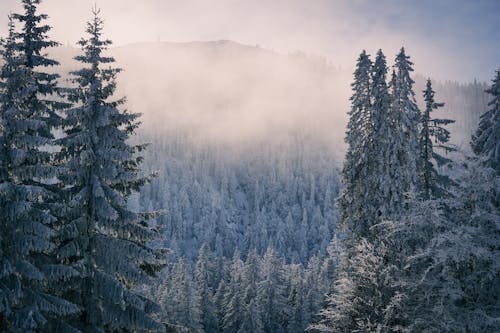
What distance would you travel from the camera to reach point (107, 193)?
1228cm

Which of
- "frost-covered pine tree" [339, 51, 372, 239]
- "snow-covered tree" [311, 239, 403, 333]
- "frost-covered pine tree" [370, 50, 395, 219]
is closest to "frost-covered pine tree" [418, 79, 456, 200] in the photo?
"frost-covered pine tree" [370, 50, 395, 219]

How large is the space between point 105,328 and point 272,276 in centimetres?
4200

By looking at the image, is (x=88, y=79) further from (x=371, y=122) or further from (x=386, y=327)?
(x=371, y=122)

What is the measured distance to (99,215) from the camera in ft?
40.5

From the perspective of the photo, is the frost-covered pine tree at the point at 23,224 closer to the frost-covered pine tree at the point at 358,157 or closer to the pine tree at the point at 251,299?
the frost-covered pine tree at the point at 358,157

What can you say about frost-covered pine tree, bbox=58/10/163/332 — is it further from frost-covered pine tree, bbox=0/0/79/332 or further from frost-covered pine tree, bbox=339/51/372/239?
frost-covered pine tree, bbox=339/51/372/239

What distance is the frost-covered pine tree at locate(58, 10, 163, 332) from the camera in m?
12.0

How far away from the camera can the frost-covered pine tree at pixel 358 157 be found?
22.8m

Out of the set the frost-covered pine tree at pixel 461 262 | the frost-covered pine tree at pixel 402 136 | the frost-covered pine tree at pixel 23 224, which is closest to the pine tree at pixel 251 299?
the frost-covered pine tree at pixel 402 136

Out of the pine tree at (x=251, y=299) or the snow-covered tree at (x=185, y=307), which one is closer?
the snow-covered tree at (x=185, y=307)

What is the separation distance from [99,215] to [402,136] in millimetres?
16100

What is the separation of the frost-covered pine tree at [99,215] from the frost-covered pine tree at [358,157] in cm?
1328

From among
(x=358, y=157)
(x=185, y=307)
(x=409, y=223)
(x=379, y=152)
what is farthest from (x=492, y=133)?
(x=185, y=307)

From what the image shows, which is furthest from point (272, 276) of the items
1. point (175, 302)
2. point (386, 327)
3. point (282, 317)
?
point (386, 327)
